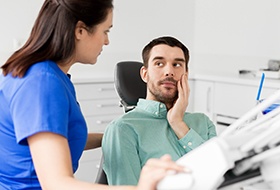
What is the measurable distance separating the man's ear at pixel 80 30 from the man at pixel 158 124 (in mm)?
473

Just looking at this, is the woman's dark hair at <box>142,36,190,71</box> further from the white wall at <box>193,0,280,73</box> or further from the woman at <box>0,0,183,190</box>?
the white wall at <box>193,0,280,73</box>

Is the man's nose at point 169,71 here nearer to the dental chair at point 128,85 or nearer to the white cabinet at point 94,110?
the dental chair at point 128,85

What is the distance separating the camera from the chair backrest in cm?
210

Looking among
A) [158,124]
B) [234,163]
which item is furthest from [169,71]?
[234,163]

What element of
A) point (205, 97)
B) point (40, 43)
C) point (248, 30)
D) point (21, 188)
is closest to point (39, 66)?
point (40, 43)

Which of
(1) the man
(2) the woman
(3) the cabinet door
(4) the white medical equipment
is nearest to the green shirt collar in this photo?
(1) the man

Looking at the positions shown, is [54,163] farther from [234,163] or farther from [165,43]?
[165,43]

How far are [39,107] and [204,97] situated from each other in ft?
9.06

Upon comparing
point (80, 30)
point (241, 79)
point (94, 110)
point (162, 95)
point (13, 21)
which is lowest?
point (94, 110)

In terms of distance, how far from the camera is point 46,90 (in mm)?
1021

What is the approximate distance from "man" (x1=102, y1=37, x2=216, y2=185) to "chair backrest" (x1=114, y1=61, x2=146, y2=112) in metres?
0.27

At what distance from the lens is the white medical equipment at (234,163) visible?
0.66 metres

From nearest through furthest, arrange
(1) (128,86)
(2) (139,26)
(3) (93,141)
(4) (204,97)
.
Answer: (3) (93,141)
(1) (128,86)
(4) (204,97)
(2) (139,26)

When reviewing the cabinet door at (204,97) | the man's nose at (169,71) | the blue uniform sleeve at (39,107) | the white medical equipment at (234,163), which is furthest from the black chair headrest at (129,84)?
the cabinet door at (204,97)
